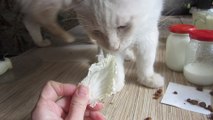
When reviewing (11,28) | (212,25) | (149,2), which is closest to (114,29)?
(149,2)

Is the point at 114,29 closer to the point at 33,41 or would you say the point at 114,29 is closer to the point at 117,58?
the point at 117,58

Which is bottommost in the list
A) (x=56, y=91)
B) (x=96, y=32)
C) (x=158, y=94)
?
(x=158, y=94)

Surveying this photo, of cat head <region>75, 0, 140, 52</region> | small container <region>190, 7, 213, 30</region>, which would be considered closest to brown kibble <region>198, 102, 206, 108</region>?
cat head <region>75, 0, 140, 52</region>

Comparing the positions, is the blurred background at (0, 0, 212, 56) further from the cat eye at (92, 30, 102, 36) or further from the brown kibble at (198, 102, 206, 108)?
the brown kibble at (198, 102, 206, 108)

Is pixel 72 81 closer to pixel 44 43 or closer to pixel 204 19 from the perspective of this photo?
pixel 44 43

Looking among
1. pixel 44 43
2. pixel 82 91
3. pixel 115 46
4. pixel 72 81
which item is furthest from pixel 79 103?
pixel 44 43

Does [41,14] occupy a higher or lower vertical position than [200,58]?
higher
